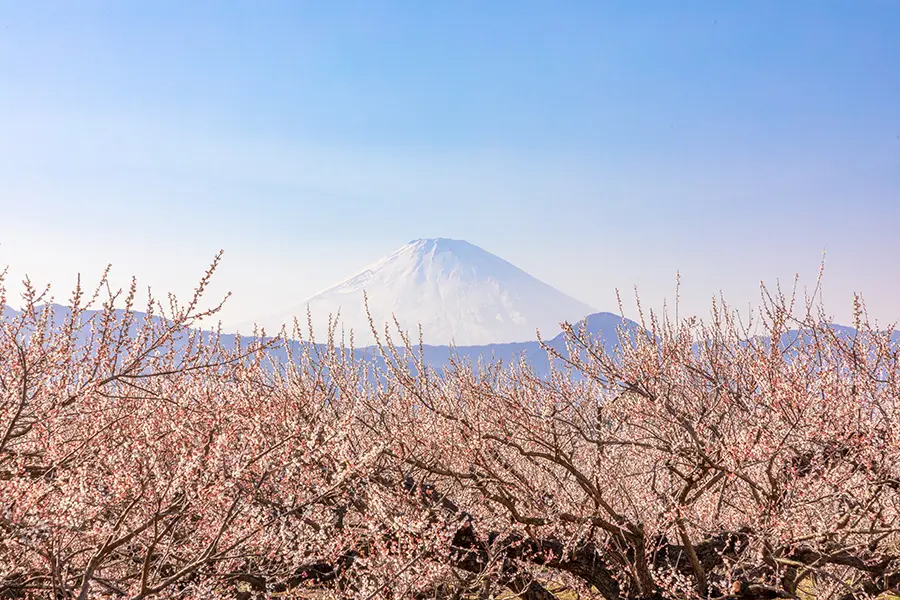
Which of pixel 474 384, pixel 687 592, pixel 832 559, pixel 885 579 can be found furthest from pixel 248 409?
pixel 885 579

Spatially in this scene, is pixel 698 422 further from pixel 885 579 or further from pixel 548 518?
pixel 885 579

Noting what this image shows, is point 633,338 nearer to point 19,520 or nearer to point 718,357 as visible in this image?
point 718,357

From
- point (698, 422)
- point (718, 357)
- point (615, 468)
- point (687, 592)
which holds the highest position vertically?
point (718, 357)

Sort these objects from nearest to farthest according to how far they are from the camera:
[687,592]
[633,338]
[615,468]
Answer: [687,592] → [615,468] → [633,338]

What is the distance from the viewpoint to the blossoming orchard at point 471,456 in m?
5.71

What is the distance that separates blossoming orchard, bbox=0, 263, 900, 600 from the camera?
571cm

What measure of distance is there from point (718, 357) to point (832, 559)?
2.51 metres

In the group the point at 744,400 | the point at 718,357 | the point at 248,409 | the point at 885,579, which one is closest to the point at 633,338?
the point at 718,357

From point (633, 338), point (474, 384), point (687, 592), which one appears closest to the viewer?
point (687, 592)

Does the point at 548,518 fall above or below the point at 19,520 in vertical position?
below

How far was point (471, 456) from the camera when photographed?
8688mm

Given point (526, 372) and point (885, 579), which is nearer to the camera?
point (885, 579)

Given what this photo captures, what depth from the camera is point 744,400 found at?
27.1 ft

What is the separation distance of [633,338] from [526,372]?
1.56 metres
